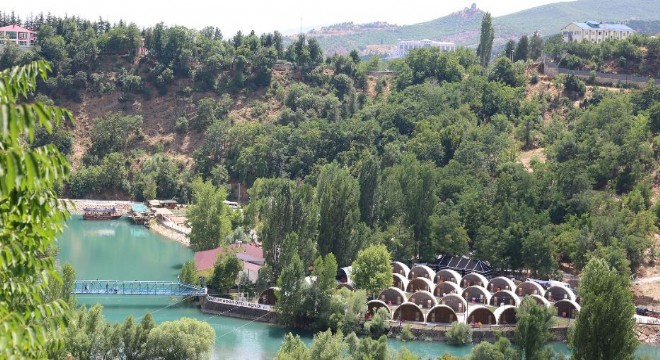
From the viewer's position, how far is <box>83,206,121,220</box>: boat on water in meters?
43.2

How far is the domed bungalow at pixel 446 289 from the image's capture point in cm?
2764

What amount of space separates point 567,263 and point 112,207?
2361 cm

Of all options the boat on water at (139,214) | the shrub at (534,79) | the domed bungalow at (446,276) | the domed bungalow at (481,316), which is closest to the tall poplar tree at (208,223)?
the domed bungalow at (446,276)

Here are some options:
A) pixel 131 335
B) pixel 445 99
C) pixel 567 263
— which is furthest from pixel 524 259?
pixel 445 99

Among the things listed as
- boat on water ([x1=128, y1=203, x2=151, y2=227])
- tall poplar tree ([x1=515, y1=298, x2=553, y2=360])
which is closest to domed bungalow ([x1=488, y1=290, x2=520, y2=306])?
tall poplar tree ([x1=515, y1=298, x2=553, y2=360])

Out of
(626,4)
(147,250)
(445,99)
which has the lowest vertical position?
(147,250)

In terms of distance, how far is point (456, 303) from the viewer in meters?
26.0

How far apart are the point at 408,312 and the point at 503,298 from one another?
3336mm

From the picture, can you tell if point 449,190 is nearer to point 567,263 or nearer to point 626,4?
point 567,263

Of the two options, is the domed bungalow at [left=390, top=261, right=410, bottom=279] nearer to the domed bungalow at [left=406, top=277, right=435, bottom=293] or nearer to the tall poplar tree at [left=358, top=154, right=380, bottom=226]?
the domed bungalow at [left=406, top=277, right=435, bottom=293]

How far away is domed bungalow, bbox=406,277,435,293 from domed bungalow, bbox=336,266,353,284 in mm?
1990

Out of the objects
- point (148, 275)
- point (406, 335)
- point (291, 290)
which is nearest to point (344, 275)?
point (291, 290)

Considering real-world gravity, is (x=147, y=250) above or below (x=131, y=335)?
below

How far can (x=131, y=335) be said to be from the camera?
1912 centimetres
